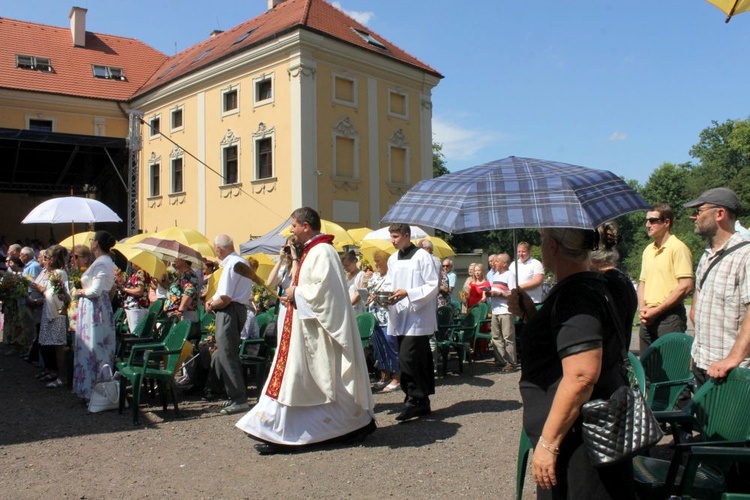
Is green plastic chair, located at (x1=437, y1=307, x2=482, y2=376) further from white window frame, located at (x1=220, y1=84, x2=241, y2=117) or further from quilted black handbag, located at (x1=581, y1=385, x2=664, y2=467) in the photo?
white window frame, located at (x1=220, y1=84, x2=241, y2=117)

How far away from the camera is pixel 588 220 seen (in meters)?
2.67

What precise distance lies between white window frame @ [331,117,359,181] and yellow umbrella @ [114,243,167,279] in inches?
589

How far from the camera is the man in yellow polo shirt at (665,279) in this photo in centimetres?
541

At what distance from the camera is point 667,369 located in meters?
4.59

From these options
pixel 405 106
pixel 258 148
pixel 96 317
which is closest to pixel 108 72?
pixel 258 148

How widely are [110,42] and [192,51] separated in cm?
639

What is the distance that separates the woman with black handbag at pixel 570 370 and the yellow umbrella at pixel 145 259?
27.9 feet

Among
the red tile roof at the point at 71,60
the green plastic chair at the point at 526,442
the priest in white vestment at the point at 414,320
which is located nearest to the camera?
the green plastic chair at the point at 526,442

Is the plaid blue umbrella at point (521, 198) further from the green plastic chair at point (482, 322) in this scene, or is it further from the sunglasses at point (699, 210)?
the green plastic chair at point (482, 322)

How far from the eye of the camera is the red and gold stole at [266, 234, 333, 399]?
536cm

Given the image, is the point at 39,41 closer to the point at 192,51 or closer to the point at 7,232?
the point at 192,51

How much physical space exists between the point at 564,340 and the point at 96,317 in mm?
6077

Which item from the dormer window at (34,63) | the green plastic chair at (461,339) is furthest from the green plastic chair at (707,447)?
the dormer window at (34,63)

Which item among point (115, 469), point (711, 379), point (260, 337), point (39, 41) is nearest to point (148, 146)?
point (39, 41)
